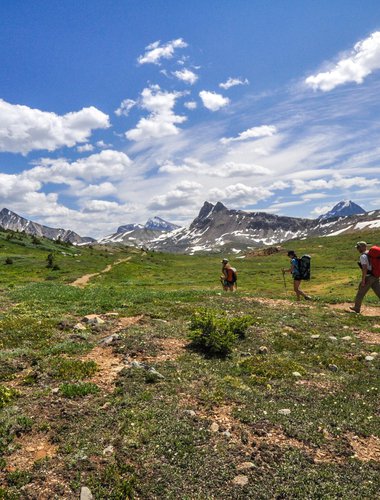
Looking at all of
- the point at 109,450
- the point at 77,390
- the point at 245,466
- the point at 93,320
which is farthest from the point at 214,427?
the point at 93,320

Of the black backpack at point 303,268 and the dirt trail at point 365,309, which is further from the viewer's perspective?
the black backpack at point 303,268

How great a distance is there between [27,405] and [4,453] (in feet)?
6.06

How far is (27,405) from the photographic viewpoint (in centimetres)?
960

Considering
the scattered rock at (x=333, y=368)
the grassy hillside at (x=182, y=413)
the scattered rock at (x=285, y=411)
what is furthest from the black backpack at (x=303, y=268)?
the scattered rock at (x=285, y=411)

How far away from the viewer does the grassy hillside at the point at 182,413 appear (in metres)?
7.32

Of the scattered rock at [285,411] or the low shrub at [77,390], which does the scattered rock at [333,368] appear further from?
the low shrub at [77,390]

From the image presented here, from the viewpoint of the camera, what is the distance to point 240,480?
24.3 feet

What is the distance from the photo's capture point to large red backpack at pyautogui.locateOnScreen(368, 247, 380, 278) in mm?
21141

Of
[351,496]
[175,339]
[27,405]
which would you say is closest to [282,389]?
[351,496]

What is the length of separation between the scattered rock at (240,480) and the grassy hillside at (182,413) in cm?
8

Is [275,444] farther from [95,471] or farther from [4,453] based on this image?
[4,453]

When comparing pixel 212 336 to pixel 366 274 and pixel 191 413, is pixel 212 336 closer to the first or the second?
pixel 191 413

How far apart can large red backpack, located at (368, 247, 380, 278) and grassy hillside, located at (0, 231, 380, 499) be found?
485 cm

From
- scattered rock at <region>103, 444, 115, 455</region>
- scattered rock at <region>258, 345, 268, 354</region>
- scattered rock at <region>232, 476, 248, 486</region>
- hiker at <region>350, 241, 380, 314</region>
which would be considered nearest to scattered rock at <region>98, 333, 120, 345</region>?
scattered rock at <region>258, 345, 268, 354</region>
